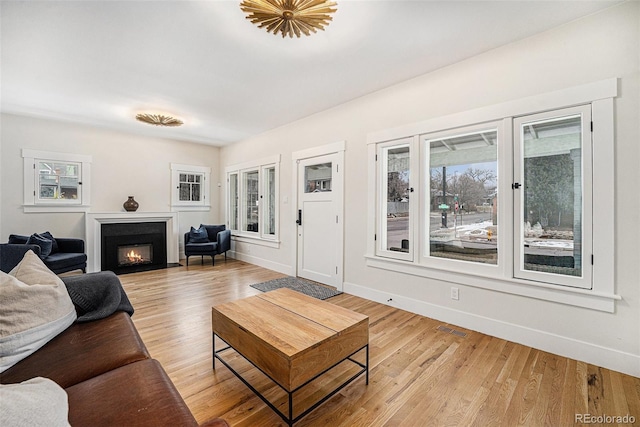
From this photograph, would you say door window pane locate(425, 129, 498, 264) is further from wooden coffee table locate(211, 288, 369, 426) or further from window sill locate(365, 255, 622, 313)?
wooden coffee table locate(211, 288, 369, 426)

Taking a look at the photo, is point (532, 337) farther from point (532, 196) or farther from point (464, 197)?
point (464, 197)

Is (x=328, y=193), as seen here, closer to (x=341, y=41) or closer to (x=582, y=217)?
(x=341, y=41)

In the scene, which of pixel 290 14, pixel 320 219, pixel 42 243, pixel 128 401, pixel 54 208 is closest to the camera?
pixel 128 401

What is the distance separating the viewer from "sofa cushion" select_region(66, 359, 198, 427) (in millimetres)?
986

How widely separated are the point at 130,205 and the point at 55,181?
3.73 feet

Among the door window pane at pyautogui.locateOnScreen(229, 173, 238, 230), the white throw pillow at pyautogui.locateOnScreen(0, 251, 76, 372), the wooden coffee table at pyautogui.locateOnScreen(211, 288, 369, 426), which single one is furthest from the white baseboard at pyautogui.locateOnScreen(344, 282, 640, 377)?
the door window pane at pyautogui.locateOnScreen(229, 173, 238, 230)

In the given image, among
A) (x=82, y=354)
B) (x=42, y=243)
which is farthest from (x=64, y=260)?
(x=82, y=354)

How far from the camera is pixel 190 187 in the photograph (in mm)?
6363

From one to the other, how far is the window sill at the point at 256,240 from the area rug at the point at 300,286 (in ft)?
2.67

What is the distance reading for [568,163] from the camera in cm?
232

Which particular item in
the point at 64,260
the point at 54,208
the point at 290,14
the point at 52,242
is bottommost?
the point at 64,260

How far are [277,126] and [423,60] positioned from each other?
2918 mm

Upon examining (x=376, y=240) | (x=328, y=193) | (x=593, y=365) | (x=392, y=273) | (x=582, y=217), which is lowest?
(x=593, y=365)

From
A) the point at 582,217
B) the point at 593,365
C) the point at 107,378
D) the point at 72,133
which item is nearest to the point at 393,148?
the point at 582,217
